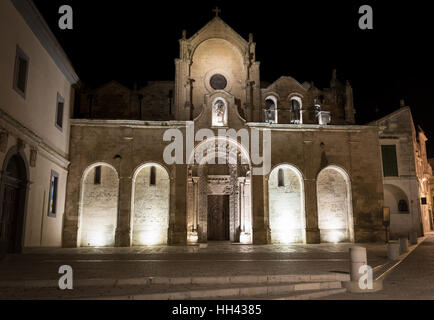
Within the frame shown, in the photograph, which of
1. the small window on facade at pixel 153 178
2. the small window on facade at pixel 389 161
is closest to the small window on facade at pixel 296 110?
the small window on facade at pixel 389 161

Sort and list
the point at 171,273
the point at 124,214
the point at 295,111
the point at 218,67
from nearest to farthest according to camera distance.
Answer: the point at 171,273 < the point at 124,214 < the point at 218,67 < the point at 295,111

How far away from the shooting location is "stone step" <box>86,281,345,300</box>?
23.9 feet

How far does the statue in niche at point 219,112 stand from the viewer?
23867 millimetres

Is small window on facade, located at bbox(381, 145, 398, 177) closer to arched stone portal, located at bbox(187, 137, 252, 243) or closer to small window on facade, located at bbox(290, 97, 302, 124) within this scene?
small window on facade, located at bbox(290, 97, 302, 124)

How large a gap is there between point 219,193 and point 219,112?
219 inches

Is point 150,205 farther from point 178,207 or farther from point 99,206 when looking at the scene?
point 99,206

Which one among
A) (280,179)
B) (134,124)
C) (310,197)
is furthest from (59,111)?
(310,197)

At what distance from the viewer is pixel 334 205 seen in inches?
942

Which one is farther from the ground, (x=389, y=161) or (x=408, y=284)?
(x=389, y=161)

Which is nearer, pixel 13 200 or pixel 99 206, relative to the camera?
pixel 13 200

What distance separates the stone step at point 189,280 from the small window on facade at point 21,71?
924 centimetres

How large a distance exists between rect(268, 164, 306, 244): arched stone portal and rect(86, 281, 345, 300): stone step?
48.1ft

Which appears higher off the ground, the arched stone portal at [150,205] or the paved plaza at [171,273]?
the arched stone portal at [150,205]

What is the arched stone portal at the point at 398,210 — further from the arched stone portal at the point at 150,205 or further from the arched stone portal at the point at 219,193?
the arched stone portal at the point at 150,205
